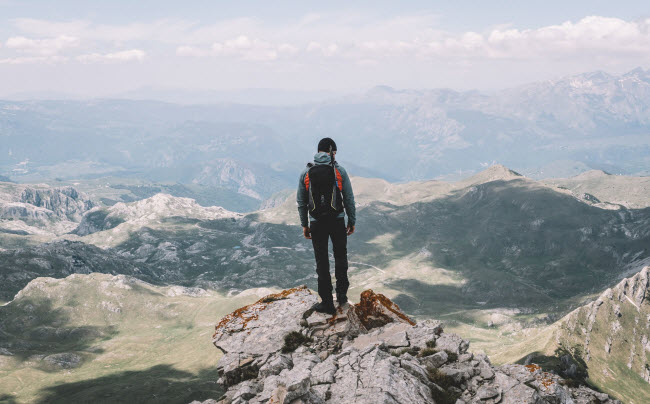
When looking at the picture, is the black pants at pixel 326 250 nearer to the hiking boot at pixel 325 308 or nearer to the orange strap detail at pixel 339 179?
the hiking boot at pixel 325 308

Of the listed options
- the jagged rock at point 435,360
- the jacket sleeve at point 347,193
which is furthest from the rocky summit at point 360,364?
the jacket sleeve at point 347,193

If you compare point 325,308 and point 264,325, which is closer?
point 325,308

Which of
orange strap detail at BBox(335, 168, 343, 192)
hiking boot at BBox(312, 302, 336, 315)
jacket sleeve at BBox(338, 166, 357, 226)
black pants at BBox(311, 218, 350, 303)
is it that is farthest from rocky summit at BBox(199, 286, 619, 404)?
orange strap detail at BBox(335, 168, 343, 192)

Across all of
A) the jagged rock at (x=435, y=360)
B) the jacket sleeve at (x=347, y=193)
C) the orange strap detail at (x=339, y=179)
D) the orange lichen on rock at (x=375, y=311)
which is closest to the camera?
the jagged rock at (x=435, y=360)

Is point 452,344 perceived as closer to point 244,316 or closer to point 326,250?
point 326,250

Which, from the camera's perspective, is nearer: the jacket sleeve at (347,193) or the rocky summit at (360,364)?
the rocky summit at (360,364)

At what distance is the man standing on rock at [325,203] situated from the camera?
861 inches

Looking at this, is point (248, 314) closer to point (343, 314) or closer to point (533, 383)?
point (343, 314)

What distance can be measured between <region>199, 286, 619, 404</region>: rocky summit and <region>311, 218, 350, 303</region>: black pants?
1829 mm

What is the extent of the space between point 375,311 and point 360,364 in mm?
7653

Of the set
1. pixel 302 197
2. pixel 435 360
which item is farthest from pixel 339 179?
pixel 435 360

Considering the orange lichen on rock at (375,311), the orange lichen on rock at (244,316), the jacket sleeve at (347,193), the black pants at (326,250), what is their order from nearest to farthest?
the jacket sleeve at (347,193) → the black pants at (326,250) → the orange lichen on rock at (375,311) → the orange lichen on rock at (244,316)

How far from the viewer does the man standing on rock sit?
861 inches

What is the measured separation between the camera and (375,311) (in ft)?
86.5
